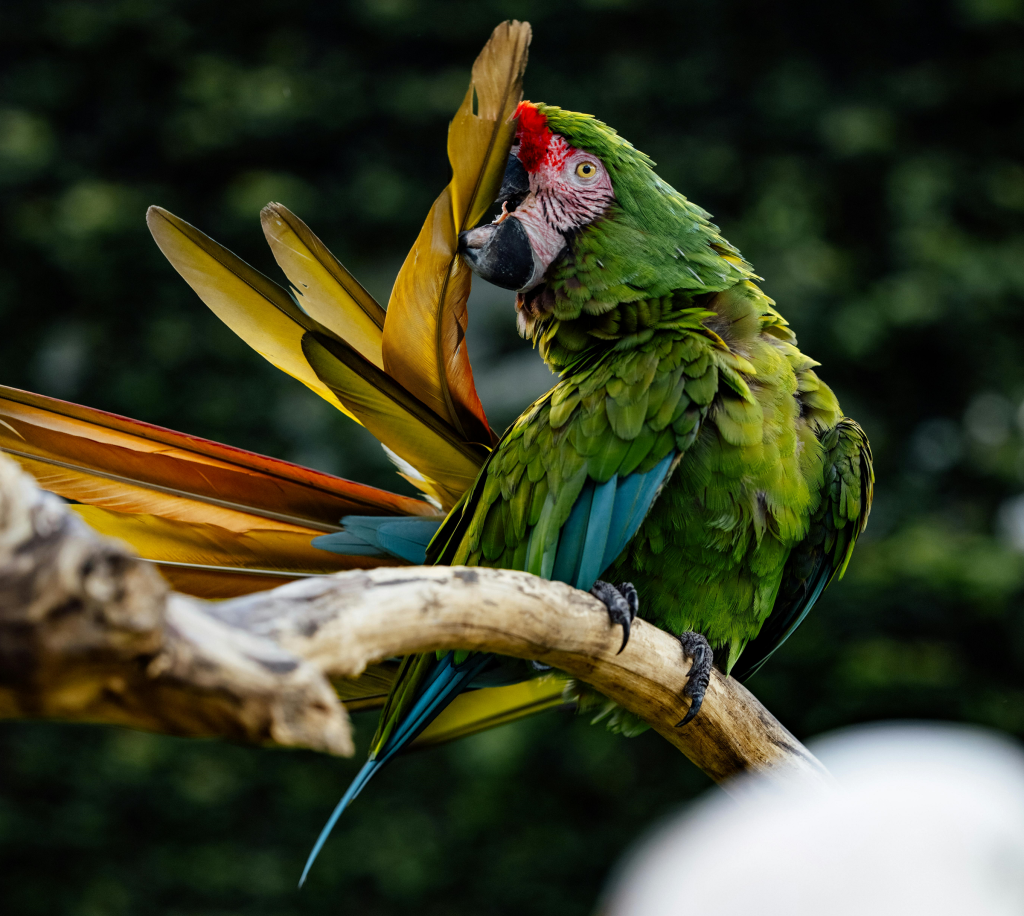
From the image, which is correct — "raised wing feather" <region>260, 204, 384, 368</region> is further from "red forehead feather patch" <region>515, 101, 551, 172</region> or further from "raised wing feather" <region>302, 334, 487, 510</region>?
"red forehead feather patch" <region>515, 101, 551, 172</region>

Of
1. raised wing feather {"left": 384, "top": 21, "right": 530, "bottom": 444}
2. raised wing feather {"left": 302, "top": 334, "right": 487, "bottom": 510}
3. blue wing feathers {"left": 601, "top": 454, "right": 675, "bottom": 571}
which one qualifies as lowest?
raised wing feather {"left": 302, "top": 334, "right": 487, "bottom": 510}

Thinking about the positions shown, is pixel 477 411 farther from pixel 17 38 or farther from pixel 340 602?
pixel 17 38

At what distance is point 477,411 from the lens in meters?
0.96

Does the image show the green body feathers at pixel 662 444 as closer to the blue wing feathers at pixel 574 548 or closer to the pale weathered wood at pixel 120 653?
the blue wing feathers at pixel 574 548

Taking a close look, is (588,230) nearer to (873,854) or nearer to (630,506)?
(630,506)

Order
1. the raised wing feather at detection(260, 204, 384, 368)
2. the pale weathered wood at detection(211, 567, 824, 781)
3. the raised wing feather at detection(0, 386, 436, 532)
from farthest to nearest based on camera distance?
the raised wing feather at detection(260, 204, 384, 368)
the raised wing feather at detection(0, 386, 436, 532)
the pale weathered wood at detection(211, 567, 824, 781)

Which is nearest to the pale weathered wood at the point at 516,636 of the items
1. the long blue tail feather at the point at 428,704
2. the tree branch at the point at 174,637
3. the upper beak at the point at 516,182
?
the tree branch at the point at 174,637

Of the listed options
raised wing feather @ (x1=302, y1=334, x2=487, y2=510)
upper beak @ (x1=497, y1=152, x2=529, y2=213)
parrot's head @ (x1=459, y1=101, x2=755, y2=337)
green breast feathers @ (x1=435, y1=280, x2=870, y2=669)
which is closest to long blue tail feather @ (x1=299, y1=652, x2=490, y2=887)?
green breast feathers @ (x1=435, y1=280, x2=870, y2=669)

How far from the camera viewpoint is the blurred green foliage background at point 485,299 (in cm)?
197

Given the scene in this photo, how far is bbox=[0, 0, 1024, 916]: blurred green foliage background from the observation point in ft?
6.48

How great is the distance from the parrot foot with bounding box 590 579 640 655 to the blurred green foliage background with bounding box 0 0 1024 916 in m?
1.21

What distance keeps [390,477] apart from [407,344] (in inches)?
47.4

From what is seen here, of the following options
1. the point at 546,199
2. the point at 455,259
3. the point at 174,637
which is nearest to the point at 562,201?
the point at 546,199

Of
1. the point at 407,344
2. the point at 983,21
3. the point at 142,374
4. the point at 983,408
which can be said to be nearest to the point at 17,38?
the point at 142,374
